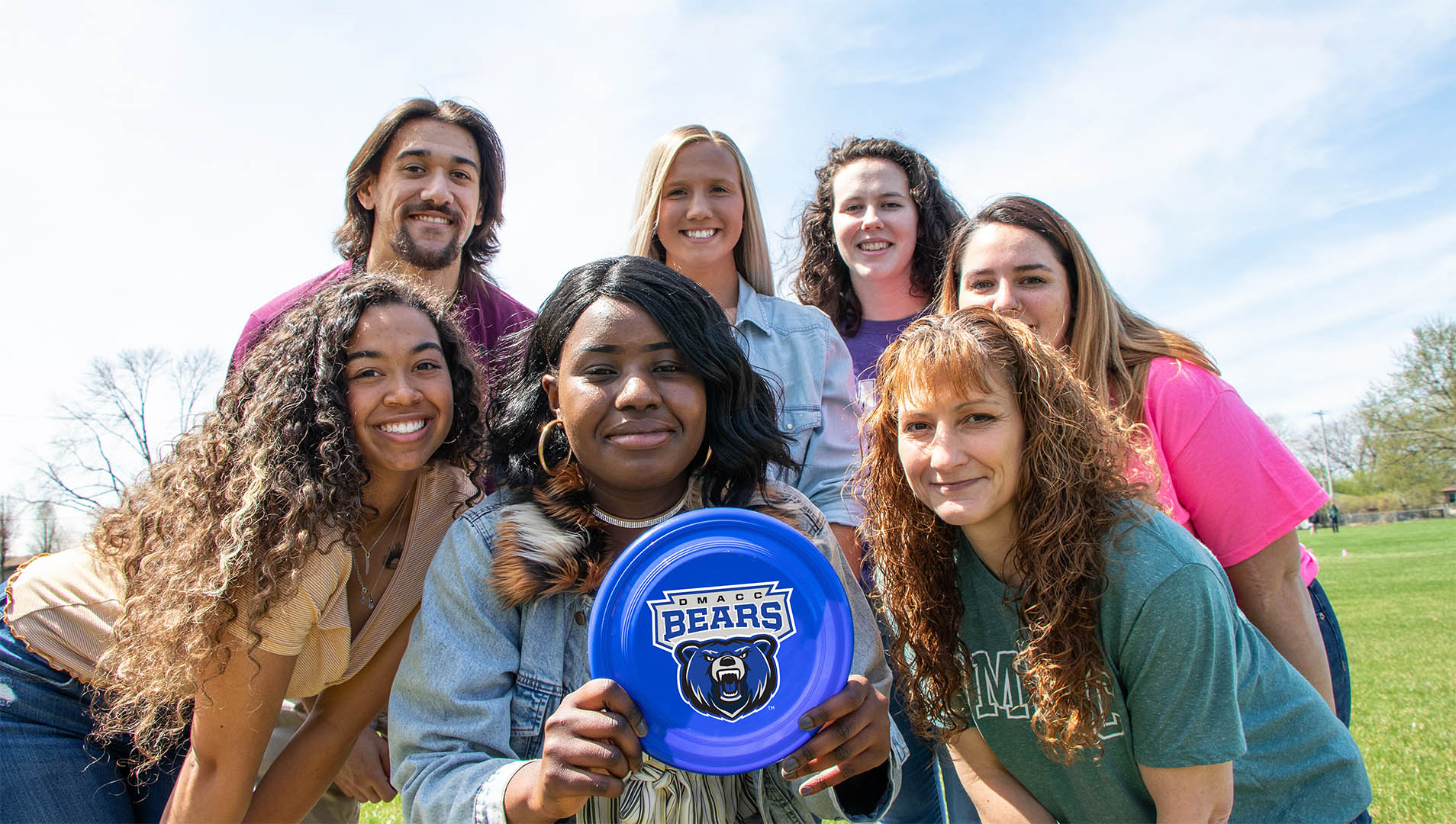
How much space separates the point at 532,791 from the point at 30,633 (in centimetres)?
212

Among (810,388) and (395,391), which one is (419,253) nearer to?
(395,391)

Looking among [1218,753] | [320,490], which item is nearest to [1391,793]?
[1218,753]

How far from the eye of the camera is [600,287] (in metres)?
2.61

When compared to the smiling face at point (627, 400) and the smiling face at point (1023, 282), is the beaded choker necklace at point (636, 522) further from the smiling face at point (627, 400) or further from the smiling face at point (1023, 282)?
the smiling face at point (1023, 282)

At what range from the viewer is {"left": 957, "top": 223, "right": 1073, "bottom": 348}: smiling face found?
331cm

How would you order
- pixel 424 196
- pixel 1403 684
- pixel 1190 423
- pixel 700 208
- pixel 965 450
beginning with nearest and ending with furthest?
pixel 965 450
pixel 1190 423
pixel 700 208
pixel 424 196
pixel 1403 684

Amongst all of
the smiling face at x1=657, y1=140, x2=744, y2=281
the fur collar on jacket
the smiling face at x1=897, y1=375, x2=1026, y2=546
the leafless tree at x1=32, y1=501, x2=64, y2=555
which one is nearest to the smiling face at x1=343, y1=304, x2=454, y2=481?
the fur collar on jacket

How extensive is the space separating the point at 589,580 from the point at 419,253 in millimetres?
2821

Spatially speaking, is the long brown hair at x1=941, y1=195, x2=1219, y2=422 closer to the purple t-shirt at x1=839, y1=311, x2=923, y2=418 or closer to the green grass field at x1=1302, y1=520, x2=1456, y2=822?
the purple t-shirt at x1=839, y1=311, x2=923, y2=418

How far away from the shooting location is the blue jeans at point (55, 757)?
2803 millimetres

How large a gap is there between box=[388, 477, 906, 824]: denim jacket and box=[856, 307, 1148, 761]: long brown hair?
0.30 metres

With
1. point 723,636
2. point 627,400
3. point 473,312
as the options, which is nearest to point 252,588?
point 627,400

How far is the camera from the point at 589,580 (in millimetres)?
2377

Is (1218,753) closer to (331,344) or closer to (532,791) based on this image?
(532,791)
